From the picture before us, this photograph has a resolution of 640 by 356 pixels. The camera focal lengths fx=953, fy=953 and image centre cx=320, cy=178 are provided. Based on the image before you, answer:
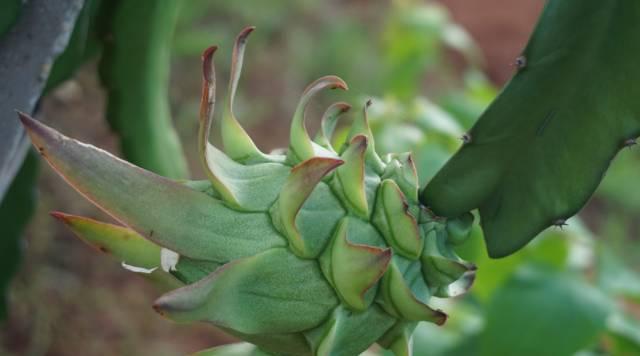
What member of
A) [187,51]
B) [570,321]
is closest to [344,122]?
[187,51]

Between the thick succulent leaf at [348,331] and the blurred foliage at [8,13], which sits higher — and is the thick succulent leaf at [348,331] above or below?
below

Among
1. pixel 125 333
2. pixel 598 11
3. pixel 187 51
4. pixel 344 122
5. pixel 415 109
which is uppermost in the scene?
pixel 598 11

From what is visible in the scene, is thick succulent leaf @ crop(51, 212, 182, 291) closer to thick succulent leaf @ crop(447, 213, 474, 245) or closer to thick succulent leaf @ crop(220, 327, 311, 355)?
thick succulent leaf @ crop(220, 327, 311, 355)

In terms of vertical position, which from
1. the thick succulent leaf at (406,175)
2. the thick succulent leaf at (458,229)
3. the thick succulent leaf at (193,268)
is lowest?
the thick succulent leaf at (193,268)

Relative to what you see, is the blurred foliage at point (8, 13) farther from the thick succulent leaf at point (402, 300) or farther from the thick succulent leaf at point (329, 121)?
the thick succulent leaf at point (402, 300)

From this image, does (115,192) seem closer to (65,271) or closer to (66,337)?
(66,337)

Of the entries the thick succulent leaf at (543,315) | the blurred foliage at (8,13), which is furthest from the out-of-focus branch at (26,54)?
the thick succulent leaf at (543,315)

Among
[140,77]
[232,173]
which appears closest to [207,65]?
[232,173]
